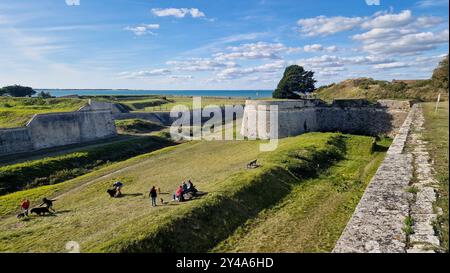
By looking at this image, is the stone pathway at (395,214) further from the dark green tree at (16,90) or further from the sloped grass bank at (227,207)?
the dark green tree at (16,90)

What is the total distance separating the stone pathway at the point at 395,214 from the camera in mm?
5281

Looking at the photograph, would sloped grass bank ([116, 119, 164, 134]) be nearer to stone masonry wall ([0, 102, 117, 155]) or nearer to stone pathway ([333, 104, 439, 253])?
stone masonry wall ([0, 102, 117, 155])

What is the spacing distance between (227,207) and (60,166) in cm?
1323

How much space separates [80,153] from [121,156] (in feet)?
9.16

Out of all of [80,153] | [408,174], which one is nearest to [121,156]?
[80,153]

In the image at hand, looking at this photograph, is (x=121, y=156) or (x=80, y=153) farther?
(x=121, y=156)

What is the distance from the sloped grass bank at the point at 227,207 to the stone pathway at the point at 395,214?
5025mm

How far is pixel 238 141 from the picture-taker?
92.0 ft

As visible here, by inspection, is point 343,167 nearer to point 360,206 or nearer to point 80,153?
point 360,206

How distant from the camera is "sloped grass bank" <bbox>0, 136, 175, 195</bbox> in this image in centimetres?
→ 1811

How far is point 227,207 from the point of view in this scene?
1235 cm

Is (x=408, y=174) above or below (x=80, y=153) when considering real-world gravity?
above

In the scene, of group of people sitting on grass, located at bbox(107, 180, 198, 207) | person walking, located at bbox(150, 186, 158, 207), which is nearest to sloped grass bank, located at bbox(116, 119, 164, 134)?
group of people sitting on grass, located at bbox(107, 180, 198, 207)

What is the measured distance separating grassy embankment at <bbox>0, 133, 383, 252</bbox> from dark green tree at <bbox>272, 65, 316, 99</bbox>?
16.5 metres
